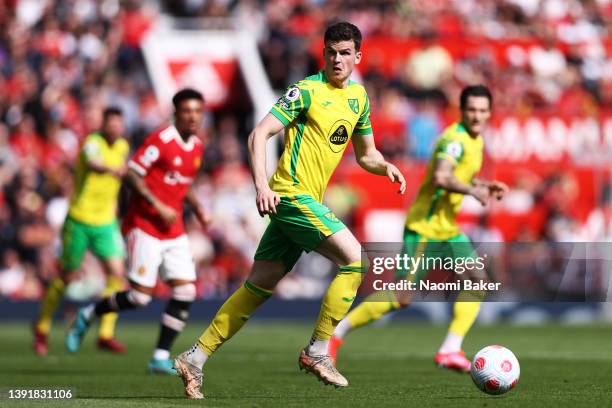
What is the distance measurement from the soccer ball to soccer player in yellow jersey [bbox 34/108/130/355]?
6.74 meters

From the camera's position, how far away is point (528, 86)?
88.3ft

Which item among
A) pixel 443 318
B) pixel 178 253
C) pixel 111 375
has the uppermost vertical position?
pixel 178 253

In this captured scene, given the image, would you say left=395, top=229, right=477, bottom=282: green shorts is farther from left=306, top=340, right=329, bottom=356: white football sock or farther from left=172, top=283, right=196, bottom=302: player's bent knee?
left=306, top=340, right=329, bottom=356: white football sock

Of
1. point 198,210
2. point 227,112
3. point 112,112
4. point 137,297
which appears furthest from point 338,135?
point 227,112

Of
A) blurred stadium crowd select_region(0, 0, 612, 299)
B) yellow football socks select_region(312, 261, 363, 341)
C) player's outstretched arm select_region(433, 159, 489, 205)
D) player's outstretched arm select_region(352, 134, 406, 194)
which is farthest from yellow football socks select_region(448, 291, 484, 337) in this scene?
blurred stadium crowd select_region(0, 0, 612, 299)

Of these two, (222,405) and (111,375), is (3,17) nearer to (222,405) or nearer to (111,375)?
(111,375)

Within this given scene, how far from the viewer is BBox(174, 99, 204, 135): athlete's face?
11828 millimetres

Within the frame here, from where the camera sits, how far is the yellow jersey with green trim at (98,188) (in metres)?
14.9

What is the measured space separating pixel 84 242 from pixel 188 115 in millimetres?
3744

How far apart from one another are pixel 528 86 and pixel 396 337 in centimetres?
1072

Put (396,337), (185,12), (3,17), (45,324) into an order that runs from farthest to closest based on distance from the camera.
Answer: (185,12)
(3,17)
(396,337)
(45,324)

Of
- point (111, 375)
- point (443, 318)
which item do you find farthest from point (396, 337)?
point (111, 375)

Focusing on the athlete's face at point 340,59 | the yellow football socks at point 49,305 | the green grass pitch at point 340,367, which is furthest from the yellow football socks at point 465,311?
the yellow football socks at point 49,305

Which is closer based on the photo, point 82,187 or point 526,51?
point 82,187
